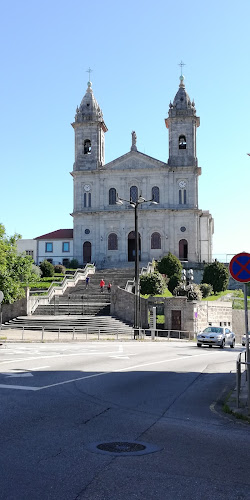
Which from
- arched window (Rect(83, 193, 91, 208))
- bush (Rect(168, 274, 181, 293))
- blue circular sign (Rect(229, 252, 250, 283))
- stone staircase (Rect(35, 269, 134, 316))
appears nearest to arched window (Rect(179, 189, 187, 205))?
arched window (Rect(83, 193, 91, 208))

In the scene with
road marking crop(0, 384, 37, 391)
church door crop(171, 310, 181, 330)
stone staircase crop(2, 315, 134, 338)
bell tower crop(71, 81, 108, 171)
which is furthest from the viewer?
bell tower crop(71, 81, 108, 171)

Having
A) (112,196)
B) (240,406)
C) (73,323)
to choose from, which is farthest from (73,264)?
(240,406)

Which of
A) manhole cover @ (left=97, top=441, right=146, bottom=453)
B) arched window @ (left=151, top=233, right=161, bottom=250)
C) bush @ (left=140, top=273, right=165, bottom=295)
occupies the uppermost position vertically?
arched window @ (left=151, top=233, right=161, bottom=250)

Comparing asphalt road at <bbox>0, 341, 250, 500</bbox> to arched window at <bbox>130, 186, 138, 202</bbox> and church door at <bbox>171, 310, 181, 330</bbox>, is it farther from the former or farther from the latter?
arched window at <bbox>130, 186, 138, 202</bbox>

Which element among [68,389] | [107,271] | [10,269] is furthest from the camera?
[107,271]

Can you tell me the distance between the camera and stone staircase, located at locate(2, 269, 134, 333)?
3741 cm

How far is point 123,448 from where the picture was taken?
638cm

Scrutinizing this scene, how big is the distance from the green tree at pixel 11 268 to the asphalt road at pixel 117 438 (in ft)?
65.3

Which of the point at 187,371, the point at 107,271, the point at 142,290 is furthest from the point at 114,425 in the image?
the point at 107,271

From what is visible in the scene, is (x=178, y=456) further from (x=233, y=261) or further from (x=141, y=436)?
(x=233, y=261)

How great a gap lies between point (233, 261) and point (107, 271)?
2137 inches

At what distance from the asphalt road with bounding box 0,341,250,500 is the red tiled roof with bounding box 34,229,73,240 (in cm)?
6473

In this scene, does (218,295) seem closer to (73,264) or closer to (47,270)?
(47,270)

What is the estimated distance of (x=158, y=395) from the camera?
1112cm
